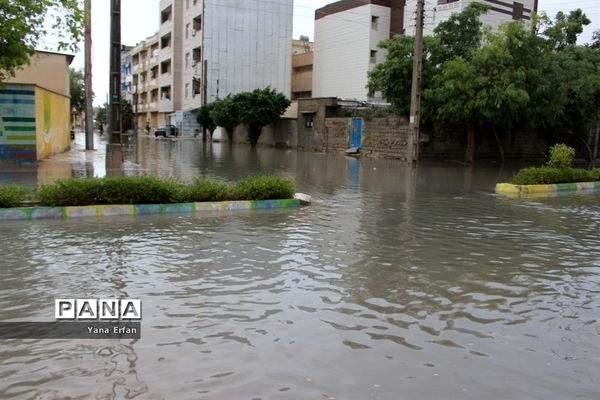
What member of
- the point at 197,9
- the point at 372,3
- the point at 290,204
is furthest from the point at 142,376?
the point at 197,9

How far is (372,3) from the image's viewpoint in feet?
162

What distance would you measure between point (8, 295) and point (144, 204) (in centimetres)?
477

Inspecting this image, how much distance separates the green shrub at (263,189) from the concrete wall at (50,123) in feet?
35.3

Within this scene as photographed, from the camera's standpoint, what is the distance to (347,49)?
52438 millimetres

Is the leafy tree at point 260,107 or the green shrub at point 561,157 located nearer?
the green shrub at point 561,157

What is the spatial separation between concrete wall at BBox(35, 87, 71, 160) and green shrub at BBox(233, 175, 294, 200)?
1076 cm

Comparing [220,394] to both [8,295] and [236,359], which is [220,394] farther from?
[8,295]

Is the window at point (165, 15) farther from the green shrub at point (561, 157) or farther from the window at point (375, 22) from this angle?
the green shrub at point (561, 157)

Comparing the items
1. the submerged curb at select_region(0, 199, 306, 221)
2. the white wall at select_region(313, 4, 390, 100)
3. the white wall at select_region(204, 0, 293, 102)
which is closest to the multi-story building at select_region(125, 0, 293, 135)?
the white wall at select_region(204, 0, 293, 102)

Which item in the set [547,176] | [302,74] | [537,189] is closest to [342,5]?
[302,74]

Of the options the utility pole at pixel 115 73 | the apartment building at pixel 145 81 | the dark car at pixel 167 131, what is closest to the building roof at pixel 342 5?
the dark car at pixel 167 131

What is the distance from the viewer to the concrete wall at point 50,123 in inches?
775

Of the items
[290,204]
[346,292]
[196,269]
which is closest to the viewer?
[346,292]

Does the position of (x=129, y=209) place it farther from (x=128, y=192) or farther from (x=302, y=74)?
(x=302, y=74)
